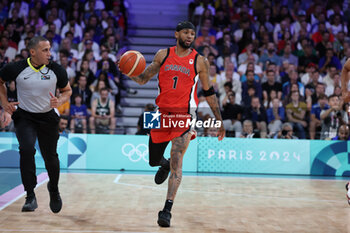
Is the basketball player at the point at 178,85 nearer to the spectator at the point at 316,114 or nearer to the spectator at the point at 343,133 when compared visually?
the spectator at the point at 316,114

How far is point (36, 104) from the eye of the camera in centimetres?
564

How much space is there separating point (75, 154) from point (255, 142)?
4.04 metres

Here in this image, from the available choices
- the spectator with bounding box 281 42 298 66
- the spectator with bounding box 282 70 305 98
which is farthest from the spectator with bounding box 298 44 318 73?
the spectator with bounding box 282 70 305 98

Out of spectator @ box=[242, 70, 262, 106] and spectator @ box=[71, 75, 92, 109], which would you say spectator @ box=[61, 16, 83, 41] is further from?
spectator @ box=[242, 70, 262, 106]

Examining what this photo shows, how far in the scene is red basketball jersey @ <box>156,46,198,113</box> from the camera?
18.4ft

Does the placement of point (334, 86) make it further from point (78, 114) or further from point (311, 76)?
point (78, 114)

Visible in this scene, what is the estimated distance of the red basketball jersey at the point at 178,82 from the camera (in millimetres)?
5594

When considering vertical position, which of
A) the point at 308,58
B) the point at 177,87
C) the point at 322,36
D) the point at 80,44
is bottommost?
the point at 177,87

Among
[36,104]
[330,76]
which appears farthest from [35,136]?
[330,76]

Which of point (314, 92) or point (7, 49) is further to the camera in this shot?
point (7, 49)

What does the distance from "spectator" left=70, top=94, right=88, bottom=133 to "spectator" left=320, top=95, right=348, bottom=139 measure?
17.8ft

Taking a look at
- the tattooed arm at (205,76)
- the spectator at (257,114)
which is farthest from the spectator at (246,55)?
the tattooed arm at (205,76)

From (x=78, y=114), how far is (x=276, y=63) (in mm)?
6042

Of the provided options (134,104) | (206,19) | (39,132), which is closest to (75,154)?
(134,104)
